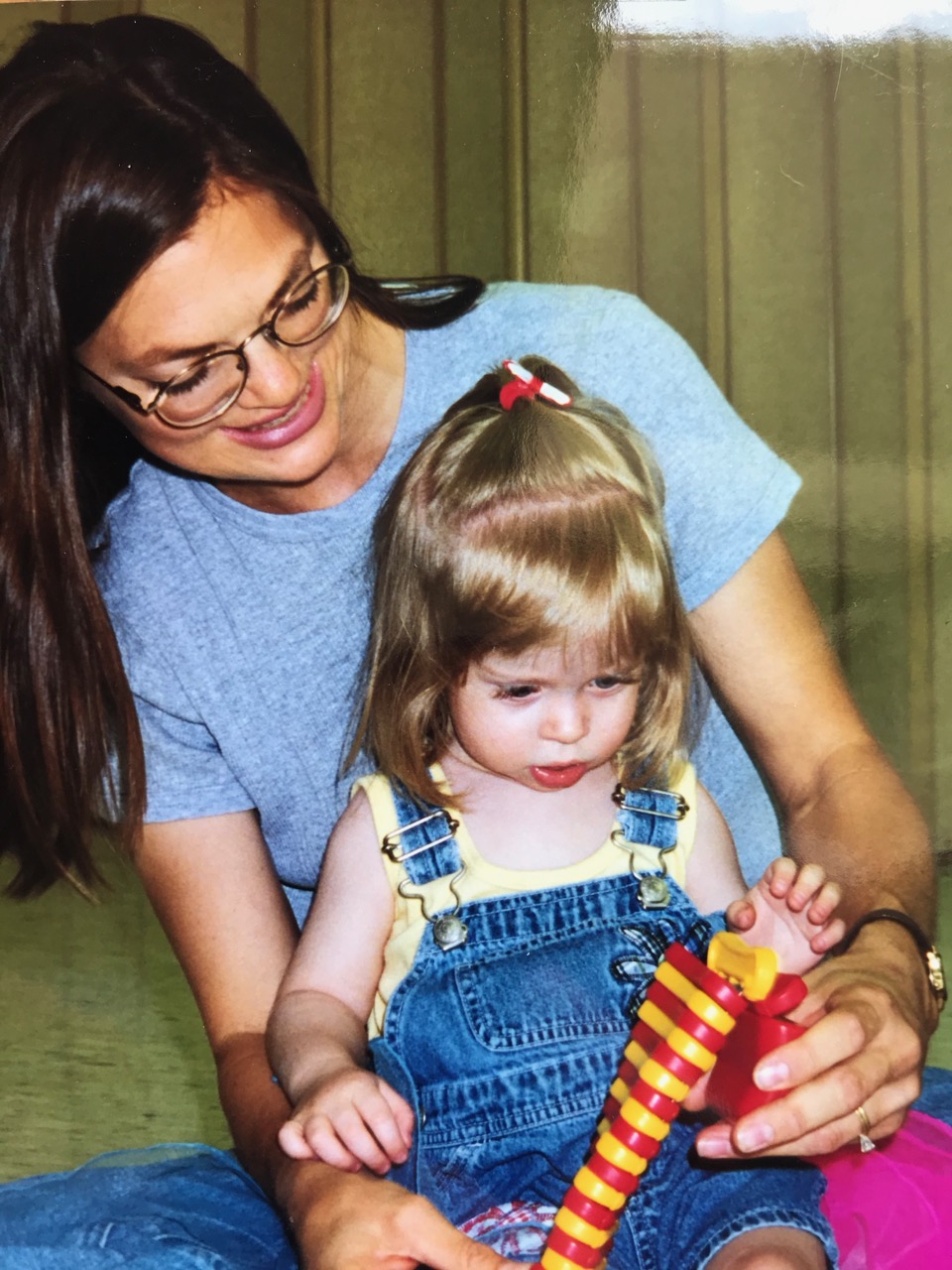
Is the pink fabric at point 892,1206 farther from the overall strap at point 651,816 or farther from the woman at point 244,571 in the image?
the overall strap at point 651,816

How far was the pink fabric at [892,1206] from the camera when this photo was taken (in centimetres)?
91

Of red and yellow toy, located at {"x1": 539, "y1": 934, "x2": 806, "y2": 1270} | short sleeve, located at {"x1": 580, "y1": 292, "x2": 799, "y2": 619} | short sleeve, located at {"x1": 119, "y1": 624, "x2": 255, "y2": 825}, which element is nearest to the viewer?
red and yellow toy, located at {"x1": 539, "y1": 934, "x2": 806, "y2": 1270}

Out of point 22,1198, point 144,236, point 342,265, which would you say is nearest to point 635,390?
point 342,265

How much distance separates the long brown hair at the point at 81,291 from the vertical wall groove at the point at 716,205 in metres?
0.17

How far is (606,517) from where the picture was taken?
93cm

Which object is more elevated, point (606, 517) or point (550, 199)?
point (550, 199)

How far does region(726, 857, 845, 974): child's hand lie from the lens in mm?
911

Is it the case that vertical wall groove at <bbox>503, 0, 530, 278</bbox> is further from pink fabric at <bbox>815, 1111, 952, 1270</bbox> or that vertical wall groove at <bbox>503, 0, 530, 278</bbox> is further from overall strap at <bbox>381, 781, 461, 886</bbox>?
pink fabric at <bbox>815, 1111, 952, 1270</bbox>

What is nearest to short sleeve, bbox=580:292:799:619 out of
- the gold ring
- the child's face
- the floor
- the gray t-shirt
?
the gray t-shirt

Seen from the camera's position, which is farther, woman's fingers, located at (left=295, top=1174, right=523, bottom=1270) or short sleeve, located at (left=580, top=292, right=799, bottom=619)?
short sleeve, located at (left=580, top=292, right=799, bottom=619)

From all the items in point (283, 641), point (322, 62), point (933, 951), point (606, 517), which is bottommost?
point (933, 951)

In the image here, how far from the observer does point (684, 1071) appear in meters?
0.79

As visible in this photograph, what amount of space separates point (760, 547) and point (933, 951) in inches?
11.3

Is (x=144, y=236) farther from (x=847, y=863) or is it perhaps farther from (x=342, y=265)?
(x=847, y=863)
